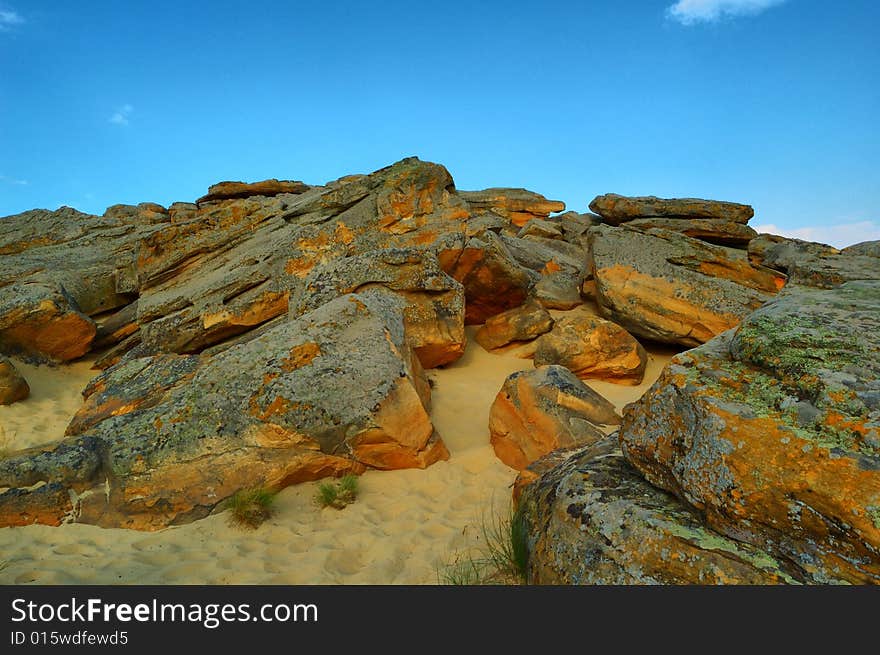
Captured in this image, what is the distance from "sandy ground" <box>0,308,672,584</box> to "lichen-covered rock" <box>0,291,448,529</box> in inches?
9.1

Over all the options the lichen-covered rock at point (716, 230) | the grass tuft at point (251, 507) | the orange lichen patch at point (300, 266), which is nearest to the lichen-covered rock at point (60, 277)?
the orange lichen patch at point (300, 266)

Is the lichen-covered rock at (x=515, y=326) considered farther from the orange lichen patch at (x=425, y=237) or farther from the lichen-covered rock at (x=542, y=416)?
the lichen-covered rock at (x=542, y=416)

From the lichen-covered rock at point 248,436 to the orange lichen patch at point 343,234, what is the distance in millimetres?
5510

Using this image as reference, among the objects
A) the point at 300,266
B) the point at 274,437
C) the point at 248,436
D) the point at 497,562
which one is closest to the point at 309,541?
the point at 274,437

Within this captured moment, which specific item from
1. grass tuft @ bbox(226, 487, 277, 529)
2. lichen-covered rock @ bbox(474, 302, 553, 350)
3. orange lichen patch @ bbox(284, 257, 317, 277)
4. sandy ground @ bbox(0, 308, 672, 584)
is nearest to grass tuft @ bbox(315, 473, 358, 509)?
sandy ground @ bbox(0, 308, 672, 584)

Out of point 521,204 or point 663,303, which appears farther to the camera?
point 521,204

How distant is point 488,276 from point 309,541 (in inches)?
277

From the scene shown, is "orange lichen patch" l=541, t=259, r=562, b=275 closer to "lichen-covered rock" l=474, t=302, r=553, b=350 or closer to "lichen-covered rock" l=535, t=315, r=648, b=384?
"lichen-covered rock" l=474, t=302, r=553, b=350

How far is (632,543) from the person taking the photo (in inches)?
114

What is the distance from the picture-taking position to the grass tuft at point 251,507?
185 inches

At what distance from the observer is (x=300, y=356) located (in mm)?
5977

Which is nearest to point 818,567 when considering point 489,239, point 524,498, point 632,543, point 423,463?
point 632,543

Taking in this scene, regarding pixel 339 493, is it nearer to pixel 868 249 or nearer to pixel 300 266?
pixel 300 266
